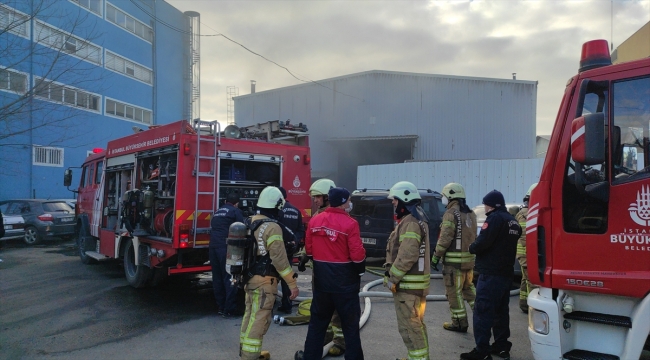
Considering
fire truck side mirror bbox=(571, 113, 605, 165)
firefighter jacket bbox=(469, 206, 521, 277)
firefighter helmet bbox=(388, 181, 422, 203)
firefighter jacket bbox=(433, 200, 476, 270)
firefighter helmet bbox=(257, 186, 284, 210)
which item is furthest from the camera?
firefighter jacket bbox=(433, 200, 476, 270)

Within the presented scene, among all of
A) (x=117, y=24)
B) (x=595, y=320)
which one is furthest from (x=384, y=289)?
(x=117, y=24)

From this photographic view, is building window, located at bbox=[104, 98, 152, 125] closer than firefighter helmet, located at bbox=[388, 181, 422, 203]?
No

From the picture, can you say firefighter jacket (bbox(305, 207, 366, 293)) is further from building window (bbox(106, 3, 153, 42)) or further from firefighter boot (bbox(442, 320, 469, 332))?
building window (bbox(106, 3, 153, 42))

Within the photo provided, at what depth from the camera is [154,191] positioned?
7445mm

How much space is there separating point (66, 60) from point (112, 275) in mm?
13052

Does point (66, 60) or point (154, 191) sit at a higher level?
point (66, 60)

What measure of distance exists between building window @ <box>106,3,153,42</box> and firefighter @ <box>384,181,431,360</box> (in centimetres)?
2308

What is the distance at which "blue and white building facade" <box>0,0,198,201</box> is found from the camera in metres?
15.3

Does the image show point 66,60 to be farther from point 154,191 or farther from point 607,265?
point 607,265

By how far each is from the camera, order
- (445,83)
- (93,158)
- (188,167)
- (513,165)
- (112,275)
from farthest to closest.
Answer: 1. (445,83)
2. (513,165)
3. (93,158)
4. (112,275)
5. (188,167)

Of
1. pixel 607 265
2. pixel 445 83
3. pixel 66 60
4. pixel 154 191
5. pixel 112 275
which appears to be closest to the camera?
pixel 607 265

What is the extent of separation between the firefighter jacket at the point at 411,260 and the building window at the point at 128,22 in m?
23.2

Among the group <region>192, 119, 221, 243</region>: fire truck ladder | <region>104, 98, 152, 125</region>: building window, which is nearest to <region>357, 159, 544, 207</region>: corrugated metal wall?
<region>192, 119, 221, 243</region>: fire truck ladder

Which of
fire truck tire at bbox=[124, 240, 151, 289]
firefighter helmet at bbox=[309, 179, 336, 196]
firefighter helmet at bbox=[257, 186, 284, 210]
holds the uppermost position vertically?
firefighter helmet at bbox=[309, 179, 336, 196]
